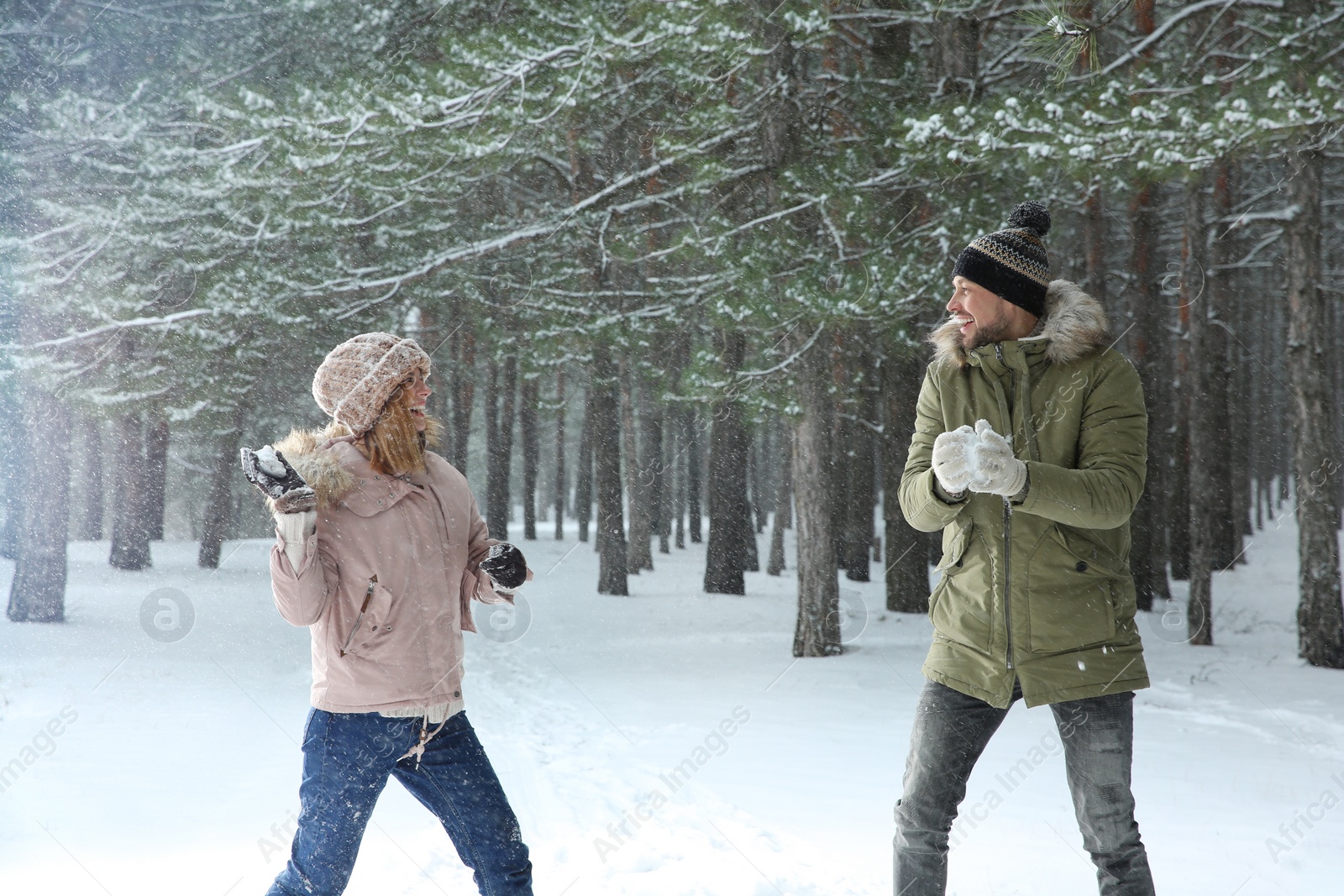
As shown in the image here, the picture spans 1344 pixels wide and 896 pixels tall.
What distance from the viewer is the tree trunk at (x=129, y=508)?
17.2 meters

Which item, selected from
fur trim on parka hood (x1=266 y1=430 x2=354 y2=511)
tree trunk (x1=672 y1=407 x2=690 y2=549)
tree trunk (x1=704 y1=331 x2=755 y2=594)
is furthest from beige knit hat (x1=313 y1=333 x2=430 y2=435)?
tree trunk (x1=672 y1=407 x2=690 y2=549)

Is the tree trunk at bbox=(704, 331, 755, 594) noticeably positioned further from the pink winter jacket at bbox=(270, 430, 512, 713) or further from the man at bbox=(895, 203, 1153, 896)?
the pink winter jacket at bbox=(270, 430, 512, 713)

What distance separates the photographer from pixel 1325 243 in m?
16.9

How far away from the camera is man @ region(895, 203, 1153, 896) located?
240 centimetres

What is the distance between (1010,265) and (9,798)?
6191mm

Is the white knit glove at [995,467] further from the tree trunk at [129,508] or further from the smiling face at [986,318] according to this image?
the tree trunk at [129,508]

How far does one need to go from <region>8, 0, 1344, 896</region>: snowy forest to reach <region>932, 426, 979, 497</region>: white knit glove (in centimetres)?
231

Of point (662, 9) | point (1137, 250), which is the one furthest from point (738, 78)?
point (1137, 250)

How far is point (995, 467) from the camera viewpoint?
230cm

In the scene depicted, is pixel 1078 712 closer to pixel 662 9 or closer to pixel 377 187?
pixel 662 9

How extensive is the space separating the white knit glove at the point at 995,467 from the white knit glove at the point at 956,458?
0.01 m

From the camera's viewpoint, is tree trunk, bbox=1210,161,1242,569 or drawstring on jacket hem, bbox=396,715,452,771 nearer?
drawstring on jacket hem, bbox=396,715,452,771

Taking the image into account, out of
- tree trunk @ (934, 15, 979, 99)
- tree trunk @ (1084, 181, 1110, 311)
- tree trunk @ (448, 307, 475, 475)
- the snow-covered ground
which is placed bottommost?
the snow-covered ground

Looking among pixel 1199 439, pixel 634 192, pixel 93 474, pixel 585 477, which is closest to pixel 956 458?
pixel 634 192
